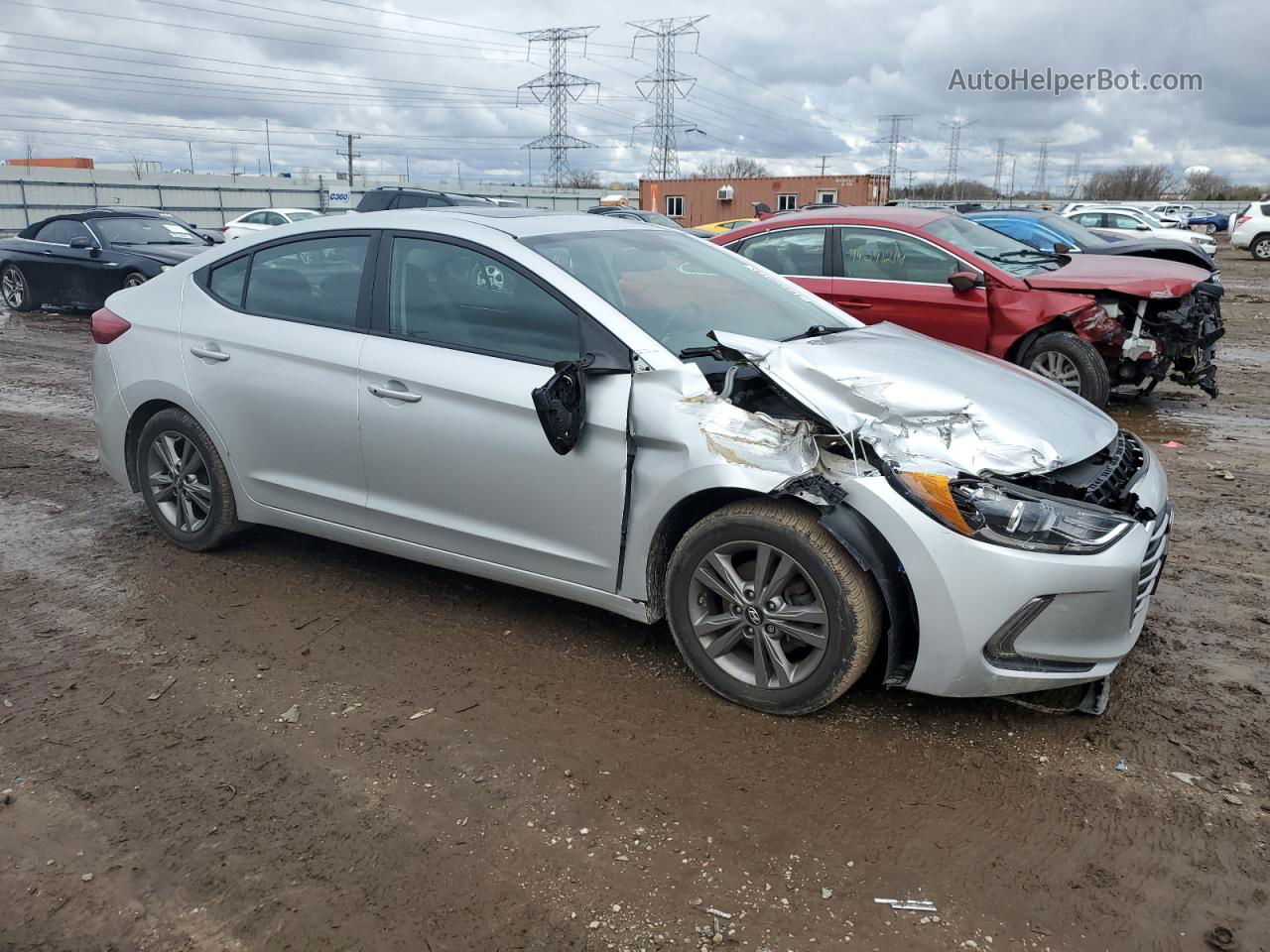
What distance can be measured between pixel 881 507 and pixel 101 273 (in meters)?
13.5

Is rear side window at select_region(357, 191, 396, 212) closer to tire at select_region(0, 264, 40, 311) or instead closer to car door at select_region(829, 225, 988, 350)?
tire at select_region(0, 264, 40, 311)

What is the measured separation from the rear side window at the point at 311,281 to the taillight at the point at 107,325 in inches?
31.7

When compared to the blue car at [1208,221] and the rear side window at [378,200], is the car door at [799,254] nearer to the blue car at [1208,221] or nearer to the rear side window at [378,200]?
the rear side window at [378,200]

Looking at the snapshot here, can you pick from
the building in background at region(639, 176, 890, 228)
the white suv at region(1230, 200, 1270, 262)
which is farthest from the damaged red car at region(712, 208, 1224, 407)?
the building in background at region(639, 176, 890, 228)

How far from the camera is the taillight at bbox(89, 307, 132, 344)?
4918 mm

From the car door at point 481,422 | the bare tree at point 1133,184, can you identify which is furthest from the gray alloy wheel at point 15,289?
the bare tree at point 1133,184

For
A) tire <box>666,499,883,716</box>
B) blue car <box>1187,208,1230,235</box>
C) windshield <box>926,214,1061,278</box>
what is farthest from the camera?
blue car <box>1187,208,1230,235</box>

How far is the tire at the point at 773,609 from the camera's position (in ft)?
10.4

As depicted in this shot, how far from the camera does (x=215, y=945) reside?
247 cm

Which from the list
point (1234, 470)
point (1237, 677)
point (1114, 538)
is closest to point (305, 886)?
point (1114, 538)

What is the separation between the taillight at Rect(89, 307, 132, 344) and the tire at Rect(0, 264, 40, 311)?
37.9ft

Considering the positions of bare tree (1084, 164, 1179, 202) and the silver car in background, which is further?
bare tree (1084, 164, 1179, 202)

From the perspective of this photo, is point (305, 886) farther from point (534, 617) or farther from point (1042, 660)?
point (1042, 660)

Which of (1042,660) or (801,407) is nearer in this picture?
(1042,660)
